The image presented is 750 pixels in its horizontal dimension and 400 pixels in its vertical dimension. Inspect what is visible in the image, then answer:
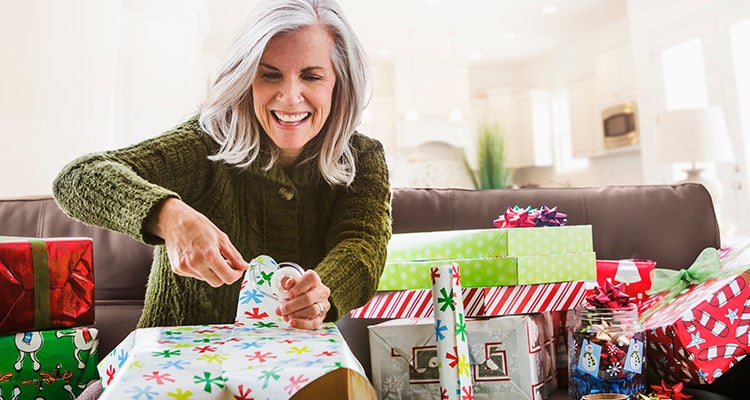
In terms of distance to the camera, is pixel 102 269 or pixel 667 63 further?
pixel 667 63

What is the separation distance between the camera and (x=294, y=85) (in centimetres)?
67

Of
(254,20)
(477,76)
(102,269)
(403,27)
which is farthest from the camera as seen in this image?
(477,76)

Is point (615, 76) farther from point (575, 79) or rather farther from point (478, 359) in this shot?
point (478, 359)

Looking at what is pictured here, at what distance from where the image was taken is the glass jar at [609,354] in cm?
88

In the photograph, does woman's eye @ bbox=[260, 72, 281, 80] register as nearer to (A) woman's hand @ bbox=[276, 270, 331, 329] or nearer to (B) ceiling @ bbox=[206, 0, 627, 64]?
(A) woman's hand @ bbox=[276, 270, 331, 329]

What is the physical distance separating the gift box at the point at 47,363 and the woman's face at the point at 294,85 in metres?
0.46

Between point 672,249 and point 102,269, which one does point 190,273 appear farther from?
point 672,249

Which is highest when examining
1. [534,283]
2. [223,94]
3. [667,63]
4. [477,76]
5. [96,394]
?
[477,76]

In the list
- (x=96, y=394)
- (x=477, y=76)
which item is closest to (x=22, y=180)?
(x=96, y=394)

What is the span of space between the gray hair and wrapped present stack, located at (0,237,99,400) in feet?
1.19

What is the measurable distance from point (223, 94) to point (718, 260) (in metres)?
0.82

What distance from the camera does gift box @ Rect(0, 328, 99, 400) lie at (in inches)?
32.9

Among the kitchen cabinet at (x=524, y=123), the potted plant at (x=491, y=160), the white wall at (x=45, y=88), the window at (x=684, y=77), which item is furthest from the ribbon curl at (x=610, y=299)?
the kitchen cabinet at (x=524, y=123)

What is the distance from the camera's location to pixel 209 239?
55 centimetres
